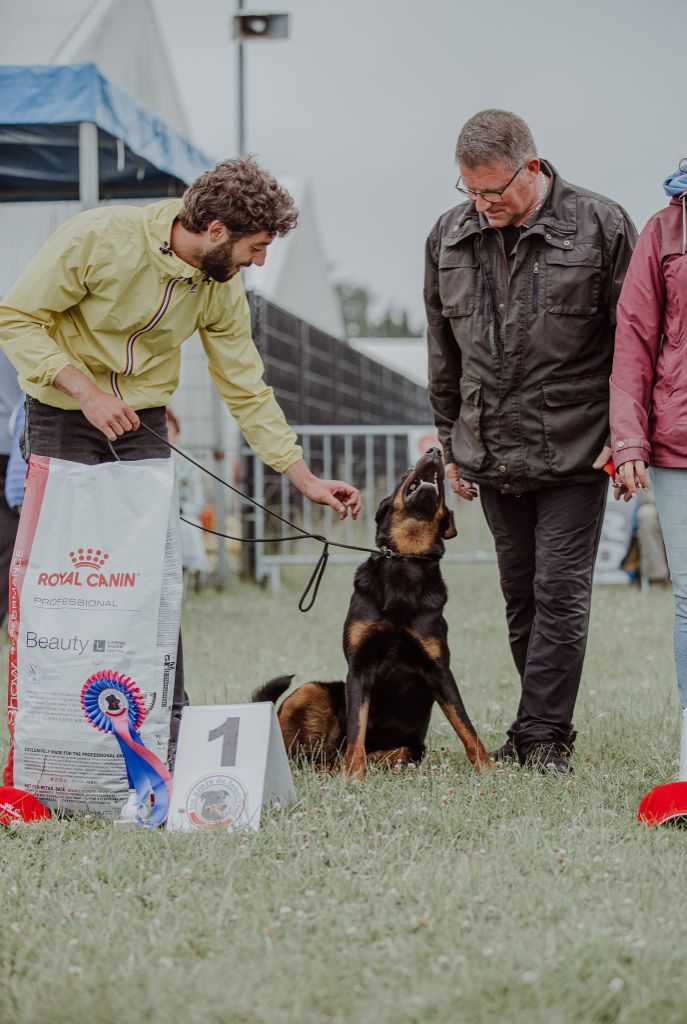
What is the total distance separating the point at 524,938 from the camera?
81.0 inches

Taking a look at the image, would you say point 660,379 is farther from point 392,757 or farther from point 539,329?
point 392,757

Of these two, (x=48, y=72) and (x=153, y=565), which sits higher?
(x=48, y=72)

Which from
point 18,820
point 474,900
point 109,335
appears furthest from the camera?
point 109,335

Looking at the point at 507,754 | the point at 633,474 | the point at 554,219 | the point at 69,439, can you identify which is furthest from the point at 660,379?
the point at 69,439

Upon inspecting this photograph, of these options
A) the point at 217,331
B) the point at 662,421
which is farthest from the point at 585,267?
the point at 217,331

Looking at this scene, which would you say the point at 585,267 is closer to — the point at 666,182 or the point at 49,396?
the point at 666,182

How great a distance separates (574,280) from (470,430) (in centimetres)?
62

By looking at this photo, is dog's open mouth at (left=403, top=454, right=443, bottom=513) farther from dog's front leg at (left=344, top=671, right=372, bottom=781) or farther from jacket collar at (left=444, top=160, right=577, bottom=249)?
jacket collar at (left=444, top=160, right=577, bottom=249)

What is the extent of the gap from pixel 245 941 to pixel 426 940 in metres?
0.36

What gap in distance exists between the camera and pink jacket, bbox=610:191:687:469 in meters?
2.96

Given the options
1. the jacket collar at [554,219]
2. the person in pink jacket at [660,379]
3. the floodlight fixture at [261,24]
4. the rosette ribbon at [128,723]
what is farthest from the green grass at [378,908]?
the floodlight fixture at [261,24]

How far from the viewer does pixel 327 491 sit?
11.1 ft

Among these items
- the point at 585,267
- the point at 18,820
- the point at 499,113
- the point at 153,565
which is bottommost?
A: the point at 18,820

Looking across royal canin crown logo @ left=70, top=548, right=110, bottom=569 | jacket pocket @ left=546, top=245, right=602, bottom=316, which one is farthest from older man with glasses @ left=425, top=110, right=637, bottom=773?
royal canin crown logo @ left=70, top=548, right=110, bottom=569
